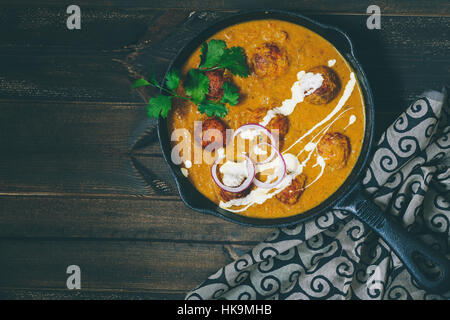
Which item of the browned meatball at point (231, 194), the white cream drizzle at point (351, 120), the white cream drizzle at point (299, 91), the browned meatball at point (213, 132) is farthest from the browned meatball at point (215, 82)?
the white cream drizzle at point (351, 120)

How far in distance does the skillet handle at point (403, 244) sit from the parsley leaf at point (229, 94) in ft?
2.39

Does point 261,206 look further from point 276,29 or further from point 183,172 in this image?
point 276,29

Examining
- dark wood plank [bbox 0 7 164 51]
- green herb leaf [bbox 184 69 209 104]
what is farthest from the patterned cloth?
dark wood plank [bbox 0 7 164 51]

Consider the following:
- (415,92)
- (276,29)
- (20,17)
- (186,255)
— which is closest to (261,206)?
(186,255)

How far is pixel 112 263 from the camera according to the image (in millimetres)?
2170

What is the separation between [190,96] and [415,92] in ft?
4.04

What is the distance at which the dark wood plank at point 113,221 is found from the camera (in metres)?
2.11

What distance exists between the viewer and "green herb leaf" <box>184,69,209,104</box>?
5.73ft

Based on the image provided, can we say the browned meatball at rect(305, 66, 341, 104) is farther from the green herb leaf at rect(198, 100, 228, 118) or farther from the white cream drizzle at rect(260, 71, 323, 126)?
the green herb leaf at rect(198, 100, 228, 118)

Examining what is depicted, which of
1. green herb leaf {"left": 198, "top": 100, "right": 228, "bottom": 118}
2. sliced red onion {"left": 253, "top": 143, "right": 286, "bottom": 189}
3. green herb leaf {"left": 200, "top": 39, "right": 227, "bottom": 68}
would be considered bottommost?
sliced red onion {"left": 253, "top": 143, "right": 286, "bottom": 189}

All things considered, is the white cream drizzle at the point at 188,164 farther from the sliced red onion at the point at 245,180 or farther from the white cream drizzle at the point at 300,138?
the white cream drizzle at the point at 300,138

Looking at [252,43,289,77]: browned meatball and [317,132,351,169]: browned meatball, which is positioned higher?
[252,43,289,77]: browned meatball

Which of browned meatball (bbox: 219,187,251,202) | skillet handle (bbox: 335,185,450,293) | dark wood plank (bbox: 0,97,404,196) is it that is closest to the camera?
skillet handle (bbox: 335,185,450,293)

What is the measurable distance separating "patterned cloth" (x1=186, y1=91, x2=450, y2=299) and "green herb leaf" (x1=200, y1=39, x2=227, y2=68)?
3.02ft
